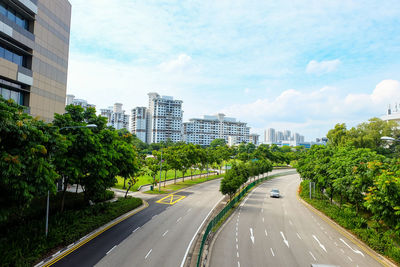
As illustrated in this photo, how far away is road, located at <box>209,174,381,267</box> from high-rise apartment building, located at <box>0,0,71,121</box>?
970 inches

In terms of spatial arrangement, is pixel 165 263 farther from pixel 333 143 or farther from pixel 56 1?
pixel 333 143

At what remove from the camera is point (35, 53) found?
31.2 metres

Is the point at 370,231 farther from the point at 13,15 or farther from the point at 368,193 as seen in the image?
the point at 13,15

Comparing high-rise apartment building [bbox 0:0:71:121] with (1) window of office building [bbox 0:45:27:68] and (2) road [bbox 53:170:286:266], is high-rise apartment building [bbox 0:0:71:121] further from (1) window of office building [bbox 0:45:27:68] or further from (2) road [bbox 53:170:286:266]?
(2) road [bbox 53:170:286:266]

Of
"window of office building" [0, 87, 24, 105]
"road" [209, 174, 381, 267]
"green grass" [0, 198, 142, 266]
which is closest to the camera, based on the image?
"green grass" [0, 198, 142, 266]

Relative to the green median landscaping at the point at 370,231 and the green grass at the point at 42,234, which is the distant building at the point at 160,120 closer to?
the green median landscaping at the point at 370,231

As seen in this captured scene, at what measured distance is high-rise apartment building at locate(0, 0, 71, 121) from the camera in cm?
2784

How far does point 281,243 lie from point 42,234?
1939 centimetres

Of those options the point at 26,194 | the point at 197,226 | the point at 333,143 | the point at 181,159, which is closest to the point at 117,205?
the point at 197,226

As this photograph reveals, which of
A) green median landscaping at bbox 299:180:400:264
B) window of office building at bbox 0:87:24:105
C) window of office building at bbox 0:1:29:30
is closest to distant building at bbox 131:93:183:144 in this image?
window of office building at bbox 0:87:24:105

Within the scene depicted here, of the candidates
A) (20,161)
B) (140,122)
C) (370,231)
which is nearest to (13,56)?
(20,161)

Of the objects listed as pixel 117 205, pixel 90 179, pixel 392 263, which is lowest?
pixel 392 263

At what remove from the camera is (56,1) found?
34906mm

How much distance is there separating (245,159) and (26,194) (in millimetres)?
77342
